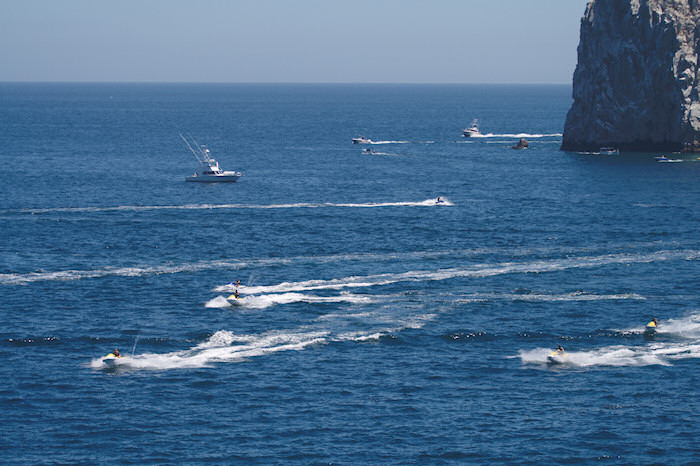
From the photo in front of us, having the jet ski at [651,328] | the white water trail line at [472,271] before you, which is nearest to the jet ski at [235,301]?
the white water trail line at [472,271]

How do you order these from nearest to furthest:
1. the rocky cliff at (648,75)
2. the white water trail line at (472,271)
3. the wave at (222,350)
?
the wave at (222,350)
the white water trail line at (472,271)
the rocky cliff at (648,75)

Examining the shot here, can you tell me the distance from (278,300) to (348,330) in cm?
1113

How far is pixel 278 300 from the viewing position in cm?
8738

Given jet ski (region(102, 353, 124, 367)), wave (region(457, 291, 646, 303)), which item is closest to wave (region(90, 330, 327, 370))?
jet ski (region(102, 353, 124, 367))

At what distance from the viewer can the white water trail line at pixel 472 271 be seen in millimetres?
91812

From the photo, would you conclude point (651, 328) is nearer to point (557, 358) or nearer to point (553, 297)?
point (557, 358)

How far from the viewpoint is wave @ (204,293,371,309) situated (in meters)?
86.2

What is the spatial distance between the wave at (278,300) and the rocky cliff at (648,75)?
4936 inches

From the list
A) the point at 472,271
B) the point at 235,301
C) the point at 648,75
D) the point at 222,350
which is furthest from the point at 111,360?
the point at 648,75

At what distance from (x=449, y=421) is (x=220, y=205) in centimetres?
8422

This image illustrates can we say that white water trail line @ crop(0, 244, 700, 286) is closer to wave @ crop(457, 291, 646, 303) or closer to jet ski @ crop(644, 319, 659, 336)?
wave @ crop(457, 291, 646, 303)

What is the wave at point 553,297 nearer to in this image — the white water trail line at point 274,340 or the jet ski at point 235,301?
the white water trail line at point 274,340

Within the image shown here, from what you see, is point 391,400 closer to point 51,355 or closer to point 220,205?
point 51,355

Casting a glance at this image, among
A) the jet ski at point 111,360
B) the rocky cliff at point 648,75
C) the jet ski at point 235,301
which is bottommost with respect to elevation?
the jet ski at point 111,360
